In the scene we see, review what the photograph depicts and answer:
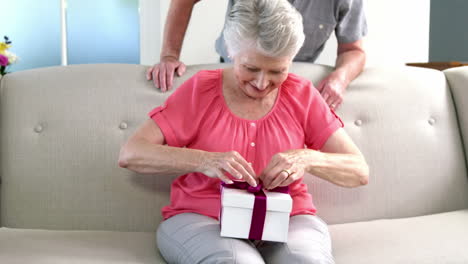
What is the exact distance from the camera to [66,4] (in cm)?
479

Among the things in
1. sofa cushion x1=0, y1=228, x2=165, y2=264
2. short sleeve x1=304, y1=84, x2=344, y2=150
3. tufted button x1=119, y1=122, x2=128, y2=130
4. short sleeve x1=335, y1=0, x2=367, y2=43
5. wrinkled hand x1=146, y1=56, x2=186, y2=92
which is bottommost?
sofa cushion x1=0, y1=228, x2=165, y2=264

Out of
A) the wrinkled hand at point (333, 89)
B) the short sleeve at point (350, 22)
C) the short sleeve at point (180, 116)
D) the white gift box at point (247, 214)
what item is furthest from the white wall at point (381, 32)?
the white gift box at point (247, 214)

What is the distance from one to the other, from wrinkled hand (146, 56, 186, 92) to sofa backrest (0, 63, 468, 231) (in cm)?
3

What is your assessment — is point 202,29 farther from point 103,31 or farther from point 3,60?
point 3,60

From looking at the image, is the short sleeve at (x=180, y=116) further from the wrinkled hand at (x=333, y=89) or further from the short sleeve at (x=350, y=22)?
the short sleeve at (x=350, y=22)

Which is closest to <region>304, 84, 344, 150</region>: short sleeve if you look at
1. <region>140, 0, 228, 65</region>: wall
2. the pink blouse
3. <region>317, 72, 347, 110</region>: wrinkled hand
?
the pink blouse

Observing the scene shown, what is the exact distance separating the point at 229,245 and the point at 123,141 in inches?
26.8

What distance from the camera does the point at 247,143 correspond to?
173 cm

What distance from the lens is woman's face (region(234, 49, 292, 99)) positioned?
1.63 metres

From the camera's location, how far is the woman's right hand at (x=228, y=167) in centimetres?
150

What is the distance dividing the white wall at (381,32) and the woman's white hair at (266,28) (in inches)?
97.1

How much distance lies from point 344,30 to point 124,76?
0.87 metres

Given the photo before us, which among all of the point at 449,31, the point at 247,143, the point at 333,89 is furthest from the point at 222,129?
the point at 449,31

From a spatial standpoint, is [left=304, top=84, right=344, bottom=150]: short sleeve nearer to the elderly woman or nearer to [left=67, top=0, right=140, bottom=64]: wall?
the elderly woman
